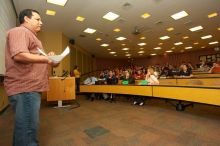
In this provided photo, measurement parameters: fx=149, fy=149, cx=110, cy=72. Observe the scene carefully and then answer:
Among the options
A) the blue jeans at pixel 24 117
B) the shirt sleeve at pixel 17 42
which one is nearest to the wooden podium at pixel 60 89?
the blue jeans at pixel 24 117

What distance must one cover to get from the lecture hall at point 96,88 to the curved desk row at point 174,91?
0.07ft

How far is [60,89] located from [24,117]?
11.7ft

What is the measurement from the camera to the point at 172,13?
19.4ft

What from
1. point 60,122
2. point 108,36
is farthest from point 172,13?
point 60,122

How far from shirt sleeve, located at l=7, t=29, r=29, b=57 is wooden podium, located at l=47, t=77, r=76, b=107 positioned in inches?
141

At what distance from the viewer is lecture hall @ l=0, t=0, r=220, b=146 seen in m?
1.20

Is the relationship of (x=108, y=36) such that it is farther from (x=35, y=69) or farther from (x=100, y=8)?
(x=35, y=69)

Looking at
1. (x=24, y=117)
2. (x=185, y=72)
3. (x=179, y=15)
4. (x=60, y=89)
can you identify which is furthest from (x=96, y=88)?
(x=24, y=117)

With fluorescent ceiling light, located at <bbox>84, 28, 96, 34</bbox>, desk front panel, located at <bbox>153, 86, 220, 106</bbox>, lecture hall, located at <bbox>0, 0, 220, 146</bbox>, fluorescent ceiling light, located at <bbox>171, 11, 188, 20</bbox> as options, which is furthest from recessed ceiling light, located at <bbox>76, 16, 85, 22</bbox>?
desk front panel, located at <bbox>153, 86, 220, 106</bbox>

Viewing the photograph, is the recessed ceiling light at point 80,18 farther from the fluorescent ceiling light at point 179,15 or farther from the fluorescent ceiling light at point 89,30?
the fluorescent ceiling light at point 179,15

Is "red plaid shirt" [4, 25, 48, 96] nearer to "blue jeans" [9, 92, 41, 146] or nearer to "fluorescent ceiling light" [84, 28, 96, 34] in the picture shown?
"blue jeans" [9, 92, 41, 146]

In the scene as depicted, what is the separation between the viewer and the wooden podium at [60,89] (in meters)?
4.54

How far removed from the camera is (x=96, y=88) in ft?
19.7

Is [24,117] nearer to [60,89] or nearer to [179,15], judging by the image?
[60,89]
